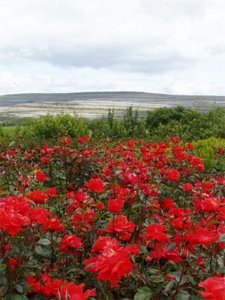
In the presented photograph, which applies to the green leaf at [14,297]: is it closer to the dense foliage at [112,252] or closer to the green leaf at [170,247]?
the dense foliage at [112,252]

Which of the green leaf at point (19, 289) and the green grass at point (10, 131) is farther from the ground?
the green leaf at point (19, 289)

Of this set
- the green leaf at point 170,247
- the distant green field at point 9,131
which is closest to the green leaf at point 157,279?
the green leaf at point 170,247

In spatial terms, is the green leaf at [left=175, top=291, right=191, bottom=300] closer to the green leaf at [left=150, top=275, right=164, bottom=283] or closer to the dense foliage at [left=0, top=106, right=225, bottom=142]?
the green leaf at [left=150, top=275, right=164, bottom=283]

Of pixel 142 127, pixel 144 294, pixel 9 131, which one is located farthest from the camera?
pixel 9 131

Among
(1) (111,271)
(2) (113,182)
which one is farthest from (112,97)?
(1) (111,271)

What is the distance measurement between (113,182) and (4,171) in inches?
95.1

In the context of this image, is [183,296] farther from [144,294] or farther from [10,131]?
[10,131]

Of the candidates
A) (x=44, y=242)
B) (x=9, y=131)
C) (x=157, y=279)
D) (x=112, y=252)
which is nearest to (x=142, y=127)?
(x=9, y=131)

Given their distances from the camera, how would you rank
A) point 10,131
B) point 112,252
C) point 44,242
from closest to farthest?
1. point 112,252
2. point 44,242
3. point 10,131

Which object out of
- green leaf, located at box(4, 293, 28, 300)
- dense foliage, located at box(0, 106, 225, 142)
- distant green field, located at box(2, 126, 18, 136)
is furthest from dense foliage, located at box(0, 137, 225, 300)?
distant green field, located at box(2, 126, 18, 136)

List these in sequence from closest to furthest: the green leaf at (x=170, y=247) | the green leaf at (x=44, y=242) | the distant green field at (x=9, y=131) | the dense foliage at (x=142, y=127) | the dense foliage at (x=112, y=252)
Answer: the dense foliage at (x=112, y=252) < the green leaf at (x=170, y=247) < the green leaf at (x=44, y=242) < the dense foliage at (x=142, y=127) < the distant green field at (x=9, y=131)

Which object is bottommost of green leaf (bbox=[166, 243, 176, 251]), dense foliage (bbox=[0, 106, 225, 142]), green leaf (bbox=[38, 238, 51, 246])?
dense foliage (bbox=[0, 106, 225, 142])

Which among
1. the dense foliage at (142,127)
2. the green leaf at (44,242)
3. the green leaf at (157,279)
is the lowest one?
the dense foliage at (142,127)

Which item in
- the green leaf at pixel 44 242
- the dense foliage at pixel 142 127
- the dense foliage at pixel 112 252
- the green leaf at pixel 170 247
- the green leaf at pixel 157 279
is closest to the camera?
the dense foliage at pixel 112 252
